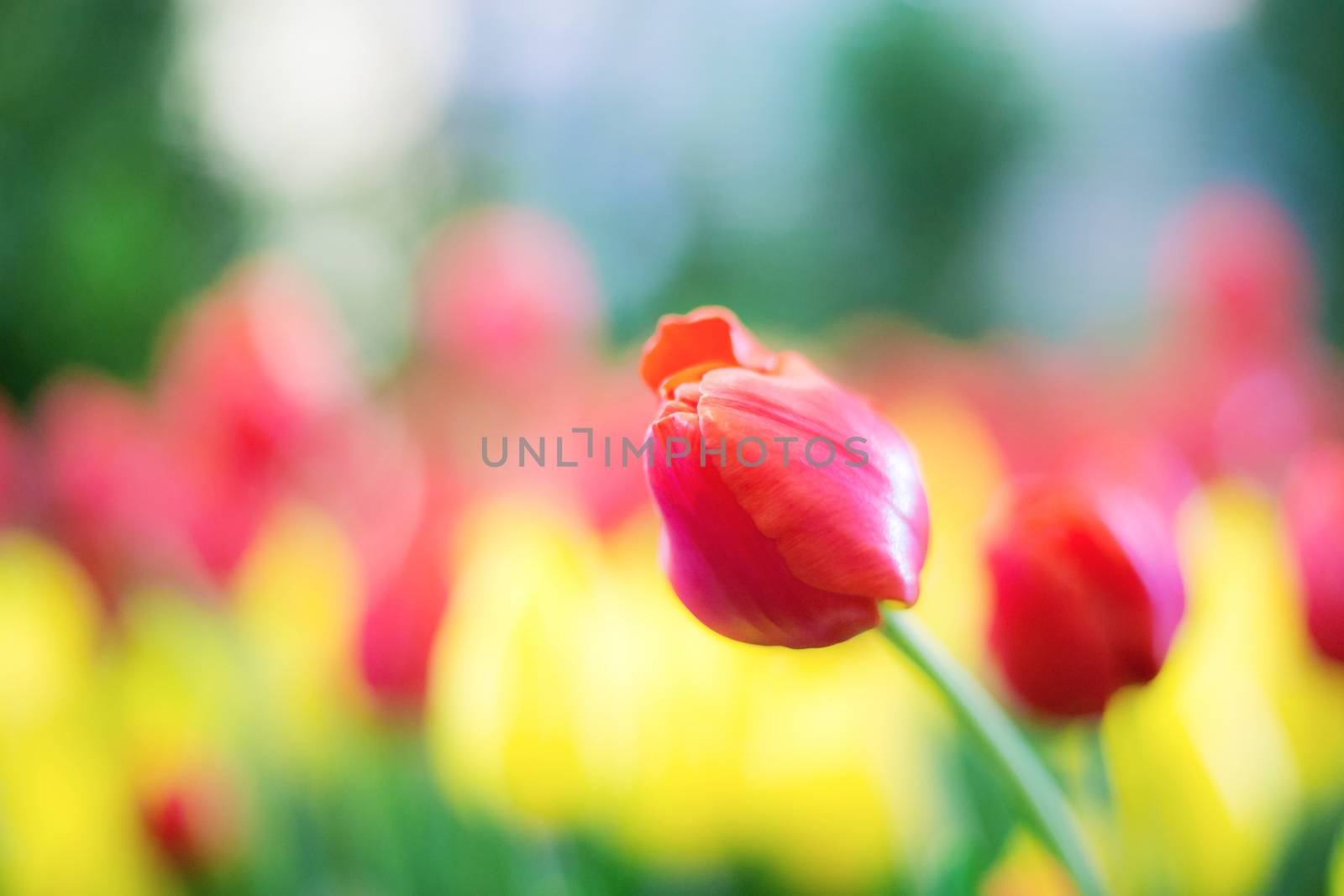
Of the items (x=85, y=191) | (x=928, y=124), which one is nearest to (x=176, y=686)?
(x=85, y=191)

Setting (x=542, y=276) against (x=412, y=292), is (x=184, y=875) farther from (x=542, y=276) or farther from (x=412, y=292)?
(x=412, y=292)

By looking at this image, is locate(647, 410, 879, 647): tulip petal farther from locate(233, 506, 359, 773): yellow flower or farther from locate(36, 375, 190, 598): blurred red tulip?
locate(36, 375, 190, 598): blurred red tulip

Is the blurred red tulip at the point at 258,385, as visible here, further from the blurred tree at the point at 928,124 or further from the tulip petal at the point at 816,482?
the blurred tree at the point at 928,124

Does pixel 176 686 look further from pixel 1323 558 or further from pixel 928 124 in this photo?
pixel 928 124

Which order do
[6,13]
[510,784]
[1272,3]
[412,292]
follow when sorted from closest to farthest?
1. [510,784]
2. [6,13]
3. [412,292]
4. [1272,3]

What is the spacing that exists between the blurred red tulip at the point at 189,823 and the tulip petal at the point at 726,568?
230 millimetres

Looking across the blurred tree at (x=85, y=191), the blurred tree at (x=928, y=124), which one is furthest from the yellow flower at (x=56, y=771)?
the blurred tree at (x=928, y=124)

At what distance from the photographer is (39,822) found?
336 mm

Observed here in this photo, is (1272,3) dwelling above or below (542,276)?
above

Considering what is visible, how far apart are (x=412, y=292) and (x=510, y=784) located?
943mm

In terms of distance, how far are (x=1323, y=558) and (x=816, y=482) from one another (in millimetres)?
149

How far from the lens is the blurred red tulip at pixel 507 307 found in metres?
0.57

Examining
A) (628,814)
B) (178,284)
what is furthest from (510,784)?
(178,284)

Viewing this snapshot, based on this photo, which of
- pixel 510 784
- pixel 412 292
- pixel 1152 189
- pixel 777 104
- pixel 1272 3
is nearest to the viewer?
pixel 510 784
